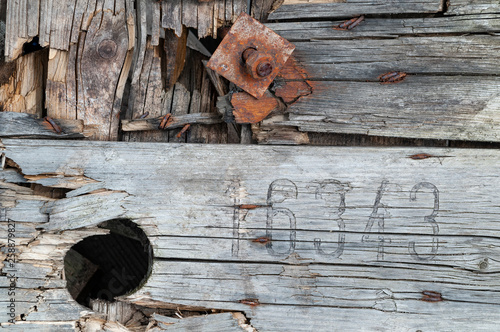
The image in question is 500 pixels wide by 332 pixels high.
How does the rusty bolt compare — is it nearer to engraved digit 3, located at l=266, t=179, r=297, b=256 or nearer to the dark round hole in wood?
engraved digit 3, located at l=266, t=179, r=297, b=256

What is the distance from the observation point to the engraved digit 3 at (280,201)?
2.48m

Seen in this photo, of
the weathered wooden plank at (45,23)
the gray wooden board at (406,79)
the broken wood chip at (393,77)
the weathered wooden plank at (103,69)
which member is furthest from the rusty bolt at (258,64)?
the weathered wooden plank at (45,23)

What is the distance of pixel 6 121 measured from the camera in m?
2.52

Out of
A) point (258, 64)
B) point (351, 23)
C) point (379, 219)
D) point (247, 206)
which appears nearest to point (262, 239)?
point (247, 206)

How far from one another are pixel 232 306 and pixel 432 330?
1.25 m

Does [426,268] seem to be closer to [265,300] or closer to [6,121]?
[265,300]

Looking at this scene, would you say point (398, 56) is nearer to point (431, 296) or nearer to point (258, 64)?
point (258, 64)

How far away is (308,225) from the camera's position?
8.14ft

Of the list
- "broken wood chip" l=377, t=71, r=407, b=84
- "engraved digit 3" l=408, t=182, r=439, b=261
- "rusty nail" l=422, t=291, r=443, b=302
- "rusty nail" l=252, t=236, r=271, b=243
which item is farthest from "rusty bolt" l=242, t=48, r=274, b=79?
"rusty nail" l=422, t=291, r=443, b=302

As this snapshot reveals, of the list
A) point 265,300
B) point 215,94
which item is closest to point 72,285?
point 265,300

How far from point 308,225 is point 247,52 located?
113 cm

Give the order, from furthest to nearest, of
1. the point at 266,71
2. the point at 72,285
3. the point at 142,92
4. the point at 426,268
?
the point at 72,285, the point at 142,92, the point at 426,268, the point at 266,71

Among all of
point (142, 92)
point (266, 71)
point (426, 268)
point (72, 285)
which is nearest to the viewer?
point (266, 71)

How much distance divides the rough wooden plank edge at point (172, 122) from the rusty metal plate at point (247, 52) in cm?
35
